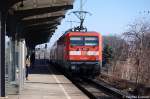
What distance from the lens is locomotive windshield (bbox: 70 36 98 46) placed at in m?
33.0

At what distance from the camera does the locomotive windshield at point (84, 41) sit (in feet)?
108

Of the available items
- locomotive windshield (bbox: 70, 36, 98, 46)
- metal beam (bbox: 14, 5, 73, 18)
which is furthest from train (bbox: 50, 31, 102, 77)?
metal beam (bbox: 14, 5, 73, 18)

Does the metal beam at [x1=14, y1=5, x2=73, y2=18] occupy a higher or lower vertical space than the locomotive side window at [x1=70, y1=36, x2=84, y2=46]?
higher

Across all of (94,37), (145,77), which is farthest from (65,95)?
(94,37)

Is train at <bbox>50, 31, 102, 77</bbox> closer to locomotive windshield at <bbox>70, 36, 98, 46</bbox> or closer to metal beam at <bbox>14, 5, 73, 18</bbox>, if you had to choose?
locomotive windshield at <bbox>70, 36, 98, 46</bbox>

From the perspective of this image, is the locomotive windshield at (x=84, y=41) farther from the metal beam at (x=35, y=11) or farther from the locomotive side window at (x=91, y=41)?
the metal beam at (x=35, y=11)

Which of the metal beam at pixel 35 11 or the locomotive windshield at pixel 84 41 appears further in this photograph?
the locomotive windshield at pixel 84 41

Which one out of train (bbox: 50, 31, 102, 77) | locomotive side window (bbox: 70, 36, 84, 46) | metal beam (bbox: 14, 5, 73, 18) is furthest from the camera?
locomotive side window (bbox: 70, 36, 84, 46)

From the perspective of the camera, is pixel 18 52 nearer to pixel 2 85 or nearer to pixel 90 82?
pixel 2 85

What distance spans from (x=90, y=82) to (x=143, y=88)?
10.9 meters

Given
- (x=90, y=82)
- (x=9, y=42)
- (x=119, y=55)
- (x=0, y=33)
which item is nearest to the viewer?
(x=0, y=33)

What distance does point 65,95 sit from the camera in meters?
20.7

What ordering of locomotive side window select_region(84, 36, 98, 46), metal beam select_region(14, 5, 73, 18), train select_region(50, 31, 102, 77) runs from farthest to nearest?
locomotive side window select_region(84, 36, 98, 46) → train select_region(50, 31, 102, 77) → metal beam select_region(14, 5, 73, 18)

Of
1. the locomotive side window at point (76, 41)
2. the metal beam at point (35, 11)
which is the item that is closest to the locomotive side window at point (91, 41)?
the locomotive side window at point (76, 41)
